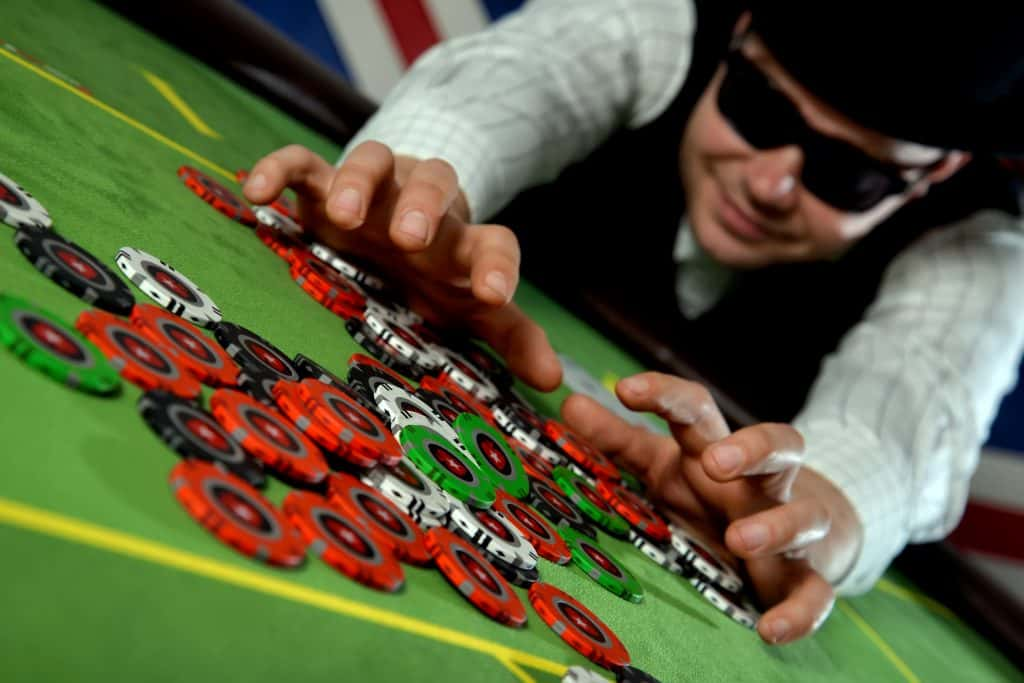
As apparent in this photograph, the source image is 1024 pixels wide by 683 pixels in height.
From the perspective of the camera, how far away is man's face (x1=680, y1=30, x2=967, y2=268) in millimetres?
1394

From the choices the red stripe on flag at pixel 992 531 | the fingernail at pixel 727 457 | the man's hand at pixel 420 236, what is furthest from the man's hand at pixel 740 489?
the red stripe on flag at pixel 992 531

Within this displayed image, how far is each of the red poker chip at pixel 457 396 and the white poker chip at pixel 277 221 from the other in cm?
26

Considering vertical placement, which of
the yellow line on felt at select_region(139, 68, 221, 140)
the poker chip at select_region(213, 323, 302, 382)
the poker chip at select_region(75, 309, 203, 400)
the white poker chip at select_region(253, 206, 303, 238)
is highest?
the yellow line on felt at select_region(139, 68, 221, 140)

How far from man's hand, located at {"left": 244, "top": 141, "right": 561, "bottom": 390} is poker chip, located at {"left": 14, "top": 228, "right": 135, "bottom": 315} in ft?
0.79

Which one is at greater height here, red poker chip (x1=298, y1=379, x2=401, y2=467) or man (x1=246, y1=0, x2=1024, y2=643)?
man (x1=246, y1=0, x2=1024, y2=643)

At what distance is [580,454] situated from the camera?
941mm

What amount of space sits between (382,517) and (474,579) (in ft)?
0.22

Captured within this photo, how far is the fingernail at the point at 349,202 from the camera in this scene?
0.80m

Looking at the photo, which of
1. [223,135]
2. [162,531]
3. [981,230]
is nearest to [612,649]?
[162,531]

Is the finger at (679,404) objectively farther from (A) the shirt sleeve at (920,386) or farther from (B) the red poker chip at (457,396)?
(A) the shirt sleeve at (920,386)

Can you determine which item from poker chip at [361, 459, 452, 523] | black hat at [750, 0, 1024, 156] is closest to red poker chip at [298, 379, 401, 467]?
poker chip at [361, 459, 452, 523]

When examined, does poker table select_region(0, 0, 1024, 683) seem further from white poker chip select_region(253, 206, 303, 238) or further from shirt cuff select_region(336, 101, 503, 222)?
shirt cuff select_region(336, 101, 503, 222)

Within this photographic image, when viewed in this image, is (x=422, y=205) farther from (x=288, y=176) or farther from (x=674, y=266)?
(x=674, y=266)

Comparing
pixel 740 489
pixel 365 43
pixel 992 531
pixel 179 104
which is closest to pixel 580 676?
pixel 740 489
